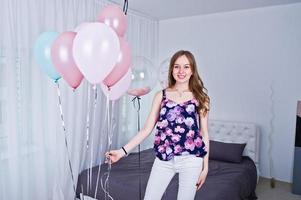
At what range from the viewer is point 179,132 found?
63.7 inches

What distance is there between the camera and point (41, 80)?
105 inches

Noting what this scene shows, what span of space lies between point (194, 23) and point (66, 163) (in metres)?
2.84

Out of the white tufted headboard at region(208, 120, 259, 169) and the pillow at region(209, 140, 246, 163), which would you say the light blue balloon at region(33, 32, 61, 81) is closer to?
the pillow at region(209, 140, 246, 163)

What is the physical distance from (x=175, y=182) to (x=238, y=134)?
1.57 metres

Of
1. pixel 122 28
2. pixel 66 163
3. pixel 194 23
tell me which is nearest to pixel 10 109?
pixel 66 163

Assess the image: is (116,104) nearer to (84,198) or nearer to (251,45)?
(84,198)

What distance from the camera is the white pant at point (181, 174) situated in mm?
1587

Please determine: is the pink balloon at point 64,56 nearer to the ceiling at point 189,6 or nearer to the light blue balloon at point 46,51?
the light blue balloon at point 46,51

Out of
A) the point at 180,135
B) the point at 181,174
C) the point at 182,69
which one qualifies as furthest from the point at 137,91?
the point at 181,174

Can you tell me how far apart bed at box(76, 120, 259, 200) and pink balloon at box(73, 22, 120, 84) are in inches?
52.8

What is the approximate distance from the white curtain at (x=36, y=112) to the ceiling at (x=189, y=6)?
23.9 inches

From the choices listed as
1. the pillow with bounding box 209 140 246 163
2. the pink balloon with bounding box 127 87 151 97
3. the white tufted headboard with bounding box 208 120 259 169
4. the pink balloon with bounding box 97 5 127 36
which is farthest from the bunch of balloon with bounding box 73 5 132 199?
the white tufted headboard with bounding box 208 120 259 169

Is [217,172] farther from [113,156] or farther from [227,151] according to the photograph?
[113,156]

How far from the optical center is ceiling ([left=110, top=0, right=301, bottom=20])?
133 inches
